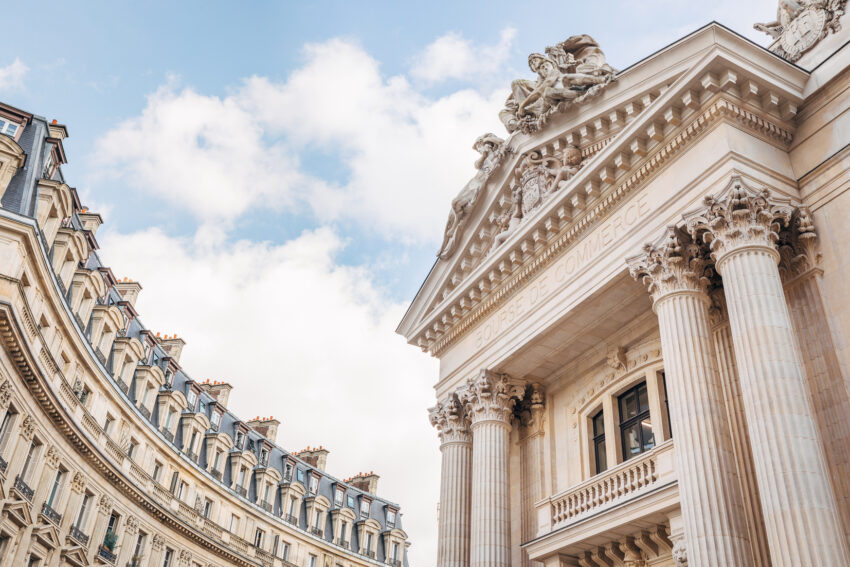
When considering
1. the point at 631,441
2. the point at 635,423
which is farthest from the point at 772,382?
the point at 631,441

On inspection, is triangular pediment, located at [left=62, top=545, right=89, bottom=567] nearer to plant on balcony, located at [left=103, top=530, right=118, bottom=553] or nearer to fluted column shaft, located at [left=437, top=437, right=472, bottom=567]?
plant on balcony, located at [left=103, top=530, right=118, bottom=553]

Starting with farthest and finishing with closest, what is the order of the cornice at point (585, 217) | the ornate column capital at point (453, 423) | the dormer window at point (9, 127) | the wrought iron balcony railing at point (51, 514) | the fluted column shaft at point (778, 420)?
the dormer window at point (9, 127) < the wrought iron balcony railing at point (51, 514) < the ornate column capital at point (453, 423) < the cornice at point (585, 217) < the fluted column shaft at point (778, 420)

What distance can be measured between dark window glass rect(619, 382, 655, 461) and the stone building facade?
1875cm

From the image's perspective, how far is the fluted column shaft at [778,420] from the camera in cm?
1018

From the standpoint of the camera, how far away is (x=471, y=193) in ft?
71.4

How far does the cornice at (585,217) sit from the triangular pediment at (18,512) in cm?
1456

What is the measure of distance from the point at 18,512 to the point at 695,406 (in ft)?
74.6

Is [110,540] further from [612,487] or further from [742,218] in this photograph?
[742,218]

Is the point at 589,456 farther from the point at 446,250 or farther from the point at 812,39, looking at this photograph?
the point at 812,39

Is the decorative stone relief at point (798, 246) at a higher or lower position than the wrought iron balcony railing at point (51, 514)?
higher

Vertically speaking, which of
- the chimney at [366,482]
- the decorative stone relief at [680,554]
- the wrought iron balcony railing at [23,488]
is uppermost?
the chimney at [366,482]

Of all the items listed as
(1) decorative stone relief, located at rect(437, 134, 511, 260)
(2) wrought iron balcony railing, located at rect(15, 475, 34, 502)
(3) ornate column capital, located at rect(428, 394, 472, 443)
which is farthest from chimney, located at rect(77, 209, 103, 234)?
(3) ornate column capital, located at rect(428, 394, 472, 443)

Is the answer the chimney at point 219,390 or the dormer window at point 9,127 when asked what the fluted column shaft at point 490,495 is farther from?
the chimney at point 219,390

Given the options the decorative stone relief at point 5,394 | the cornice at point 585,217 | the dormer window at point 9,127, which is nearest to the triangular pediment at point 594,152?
the cornice at point 585,217
